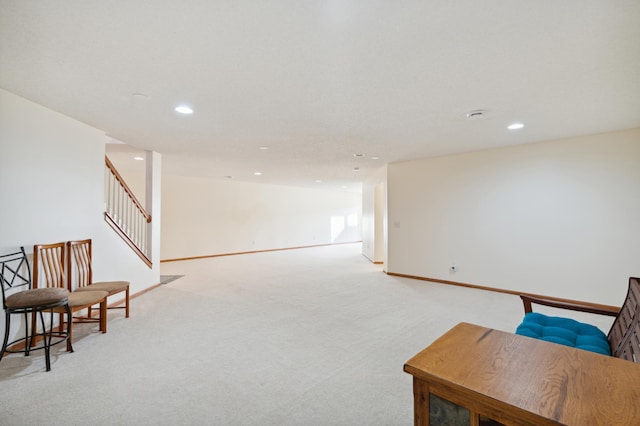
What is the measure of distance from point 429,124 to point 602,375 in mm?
2948

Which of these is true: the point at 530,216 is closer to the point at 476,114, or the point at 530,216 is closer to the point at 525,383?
the point at 476,114

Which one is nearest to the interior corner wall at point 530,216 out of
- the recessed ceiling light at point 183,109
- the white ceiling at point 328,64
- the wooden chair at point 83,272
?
the white ceiling at point 328,64

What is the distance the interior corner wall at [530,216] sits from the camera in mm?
3852

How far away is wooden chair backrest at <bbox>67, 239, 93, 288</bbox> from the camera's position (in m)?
3.22

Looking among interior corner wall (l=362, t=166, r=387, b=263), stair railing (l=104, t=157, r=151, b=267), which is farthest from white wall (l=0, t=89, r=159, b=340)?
interior corner wall (l=362, t=166, r=387, b=263)

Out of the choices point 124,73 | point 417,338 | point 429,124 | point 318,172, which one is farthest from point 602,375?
point 318,172

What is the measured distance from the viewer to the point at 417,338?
9.59 ft

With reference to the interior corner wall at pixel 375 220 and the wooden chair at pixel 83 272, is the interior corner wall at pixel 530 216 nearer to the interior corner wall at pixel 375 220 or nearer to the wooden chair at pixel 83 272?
the interior corner wall at pixel 375 220

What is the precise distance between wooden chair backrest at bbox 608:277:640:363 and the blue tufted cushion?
0.22 feet

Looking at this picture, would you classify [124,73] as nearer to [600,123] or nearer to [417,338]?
[417,338]

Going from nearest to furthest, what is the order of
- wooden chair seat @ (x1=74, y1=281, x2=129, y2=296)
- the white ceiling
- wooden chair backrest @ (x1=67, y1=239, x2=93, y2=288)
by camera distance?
the white ceiling
wooden chair seat @ (x1=74, y1=281, x2=129, y2=296)
wooden chair backrest @ (x1=67, y1=239, x2=93, y2=288)

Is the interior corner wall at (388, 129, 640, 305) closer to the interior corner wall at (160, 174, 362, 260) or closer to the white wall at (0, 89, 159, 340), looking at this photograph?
the white wall at (0, 89, 159, 340)

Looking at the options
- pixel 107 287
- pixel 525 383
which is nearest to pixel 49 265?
pixel 107 287

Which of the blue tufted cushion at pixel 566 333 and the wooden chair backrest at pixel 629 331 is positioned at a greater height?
the wooden chair backrest at pixel 629 331
